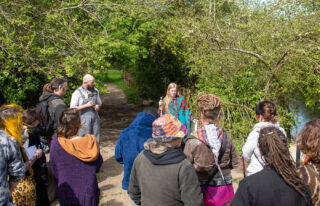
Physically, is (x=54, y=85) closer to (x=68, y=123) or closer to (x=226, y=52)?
(x=68, y=123)

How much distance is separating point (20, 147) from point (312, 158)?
2.63 meters

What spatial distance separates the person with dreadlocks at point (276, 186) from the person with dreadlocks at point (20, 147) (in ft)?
7.05

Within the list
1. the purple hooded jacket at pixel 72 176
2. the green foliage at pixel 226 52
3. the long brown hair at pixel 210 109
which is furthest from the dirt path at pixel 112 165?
the long brown hair at pixel 210 109

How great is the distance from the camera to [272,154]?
1968 mm

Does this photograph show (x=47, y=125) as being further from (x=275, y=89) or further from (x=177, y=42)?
(x=177, y=42)

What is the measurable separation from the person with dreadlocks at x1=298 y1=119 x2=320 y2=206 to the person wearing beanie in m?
0.80

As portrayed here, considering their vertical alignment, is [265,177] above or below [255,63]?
below

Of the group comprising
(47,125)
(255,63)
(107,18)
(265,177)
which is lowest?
(47,125)

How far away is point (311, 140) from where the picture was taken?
7.14 feet

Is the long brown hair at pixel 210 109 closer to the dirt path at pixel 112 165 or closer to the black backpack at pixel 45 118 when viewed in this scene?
the dirt path at pixel 112 165

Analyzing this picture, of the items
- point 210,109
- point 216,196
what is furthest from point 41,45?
point 216,196

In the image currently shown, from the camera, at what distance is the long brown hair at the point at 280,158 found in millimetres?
1899

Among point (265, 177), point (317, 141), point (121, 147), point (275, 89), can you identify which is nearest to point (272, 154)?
point (265, 177)

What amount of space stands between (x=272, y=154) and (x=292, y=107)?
15.7 feet
